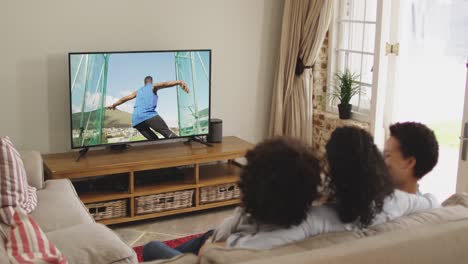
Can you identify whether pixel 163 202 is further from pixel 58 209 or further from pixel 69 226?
pixel 69 226

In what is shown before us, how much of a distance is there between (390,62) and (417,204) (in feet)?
8.45

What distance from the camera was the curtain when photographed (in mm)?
5070

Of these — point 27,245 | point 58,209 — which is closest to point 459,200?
point 27,245

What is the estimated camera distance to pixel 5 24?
4195 mm

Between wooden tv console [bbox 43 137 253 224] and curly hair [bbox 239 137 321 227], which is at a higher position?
curly hair [bbox 239 137 321 227]

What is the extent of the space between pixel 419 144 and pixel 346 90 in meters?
2.63

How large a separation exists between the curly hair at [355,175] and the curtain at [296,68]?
10.3ft

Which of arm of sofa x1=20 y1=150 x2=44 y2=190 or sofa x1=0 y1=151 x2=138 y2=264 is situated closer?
sofa x1=0 y1=151 x2=138 y2=264

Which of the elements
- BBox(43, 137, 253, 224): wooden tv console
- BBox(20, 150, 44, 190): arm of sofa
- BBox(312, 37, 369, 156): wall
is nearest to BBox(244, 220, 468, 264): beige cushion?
BBox(20, 150, 44, 190): arm of sofa

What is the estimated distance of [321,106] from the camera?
5367 mm

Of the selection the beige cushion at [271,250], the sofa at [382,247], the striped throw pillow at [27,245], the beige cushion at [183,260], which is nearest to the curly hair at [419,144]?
the sofa at [382,247]

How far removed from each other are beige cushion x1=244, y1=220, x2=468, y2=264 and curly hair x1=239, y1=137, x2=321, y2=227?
0.56 ft

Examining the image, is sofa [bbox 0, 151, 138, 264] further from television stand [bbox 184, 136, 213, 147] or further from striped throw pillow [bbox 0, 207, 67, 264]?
television stand [bbox 184, 136, 213, 147]

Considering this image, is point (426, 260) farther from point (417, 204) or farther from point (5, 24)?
point (5, 24)
